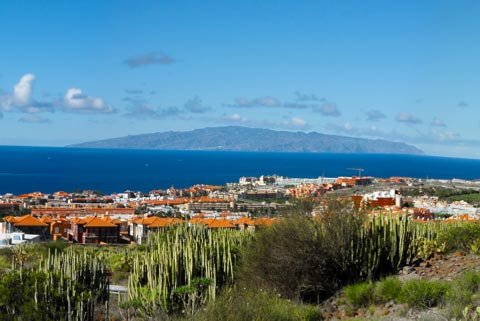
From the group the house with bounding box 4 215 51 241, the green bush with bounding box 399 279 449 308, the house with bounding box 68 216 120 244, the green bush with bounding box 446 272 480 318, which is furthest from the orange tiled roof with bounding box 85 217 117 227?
the green bush with bounding box 446 272 480 318

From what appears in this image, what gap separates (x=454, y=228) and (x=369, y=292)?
154 inches

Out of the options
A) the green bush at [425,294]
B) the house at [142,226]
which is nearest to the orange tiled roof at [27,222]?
the house at [142,226]

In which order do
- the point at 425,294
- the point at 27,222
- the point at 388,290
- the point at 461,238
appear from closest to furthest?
the point at 425,294, the point at 388,290, the point at 461,238, the point at 27,222

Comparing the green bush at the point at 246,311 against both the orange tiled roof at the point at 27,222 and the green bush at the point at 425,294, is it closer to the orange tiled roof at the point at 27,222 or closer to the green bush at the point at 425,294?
the green bush at the point at 425,294

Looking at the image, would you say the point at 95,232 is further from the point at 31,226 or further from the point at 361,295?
the point at 361,295

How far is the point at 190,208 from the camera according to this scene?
61719mm

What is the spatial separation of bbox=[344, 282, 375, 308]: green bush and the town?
2436 mm

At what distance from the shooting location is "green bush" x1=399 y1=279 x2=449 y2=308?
28.5 feet

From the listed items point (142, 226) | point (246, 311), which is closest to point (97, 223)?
point (142, 226)

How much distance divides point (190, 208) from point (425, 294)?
53.6 meters

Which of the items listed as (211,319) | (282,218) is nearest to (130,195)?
(282,218)

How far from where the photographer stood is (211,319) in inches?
272

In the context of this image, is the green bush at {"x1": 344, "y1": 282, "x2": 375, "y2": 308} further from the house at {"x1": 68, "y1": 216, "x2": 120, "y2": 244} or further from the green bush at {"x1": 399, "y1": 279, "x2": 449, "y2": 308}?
the house at {"x1": 68, "y1": 216, "x2": 120, "y2": 244}

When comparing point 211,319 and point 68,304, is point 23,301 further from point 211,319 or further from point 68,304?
point 211,319
